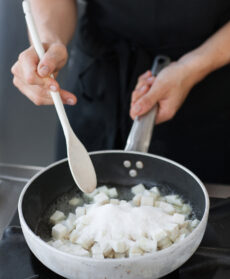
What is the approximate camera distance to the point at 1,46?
4.89ft

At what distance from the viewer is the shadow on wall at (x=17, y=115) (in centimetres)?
146

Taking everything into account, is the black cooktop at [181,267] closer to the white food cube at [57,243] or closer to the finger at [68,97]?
the white food cube at [57,243]

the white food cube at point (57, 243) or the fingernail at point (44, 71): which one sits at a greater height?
the fingernail at point (44, 71)

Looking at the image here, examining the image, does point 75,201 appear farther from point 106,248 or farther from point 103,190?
point 106,248

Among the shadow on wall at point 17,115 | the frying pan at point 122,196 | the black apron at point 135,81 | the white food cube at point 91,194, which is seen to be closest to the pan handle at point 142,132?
the frying pan at point 122,196

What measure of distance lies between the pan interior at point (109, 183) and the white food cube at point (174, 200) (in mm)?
10

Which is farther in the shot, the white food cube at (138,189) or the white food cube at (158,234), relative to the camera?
the white food cube at (138,189)

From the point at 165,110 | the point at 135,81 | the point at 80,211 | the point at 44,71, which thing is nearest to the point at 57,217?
the point at 80,211

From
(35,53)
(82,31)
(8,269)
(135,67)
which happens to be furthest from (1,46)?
(8,269)

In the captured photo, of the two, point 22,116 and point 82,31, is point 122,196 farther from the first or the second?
point 22,116

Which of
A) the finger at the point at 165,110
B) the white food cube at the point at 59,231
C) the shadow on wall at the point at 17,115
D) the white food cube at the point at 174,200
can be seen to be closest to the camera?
the white food cube at the point at 59,231

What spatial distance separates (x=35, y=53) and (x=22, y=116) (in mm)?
883

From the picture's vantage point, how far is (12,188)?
0.81 metres

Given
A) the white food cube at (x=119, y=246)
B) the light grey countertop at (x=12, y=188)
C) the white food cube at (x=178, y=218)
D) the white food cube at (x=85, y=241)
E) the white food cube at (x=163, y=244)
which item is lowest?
the light grey countertop at (x=12, y=188)
